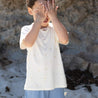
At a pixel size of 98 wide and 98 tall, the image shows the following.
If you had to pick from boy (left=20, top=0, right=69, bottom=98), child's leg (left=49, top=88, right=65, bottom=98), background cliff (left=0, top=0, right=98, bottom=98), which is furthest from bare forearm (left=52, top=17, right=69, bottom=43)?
background cliff (left=0, top=0, right=98, bottom=98)

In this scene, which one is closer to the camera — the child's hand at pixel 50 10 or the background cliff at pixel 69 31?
the child's hand at pixel 50 10

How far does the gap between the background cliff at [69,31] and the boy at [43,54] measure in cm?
150

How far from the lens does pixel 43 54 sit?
120cm

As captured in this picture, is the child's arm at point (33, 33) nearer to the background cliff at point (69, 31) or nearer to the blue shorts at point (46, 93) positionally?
the blue shorts at point (46, 93)

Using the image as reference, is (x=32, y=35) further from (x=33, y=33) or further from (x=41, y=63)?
(x=41, y=63)

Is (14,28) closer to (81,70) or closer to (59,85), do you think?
(81,70)

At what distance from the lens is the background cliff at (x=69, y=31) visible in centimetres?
283

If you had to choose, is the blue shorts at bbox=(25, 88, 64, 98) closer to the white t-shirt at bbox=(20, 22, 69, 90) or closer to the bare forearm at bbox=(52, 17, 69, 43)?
the white t-shirt at bbox=(20, 22, 69, 90)

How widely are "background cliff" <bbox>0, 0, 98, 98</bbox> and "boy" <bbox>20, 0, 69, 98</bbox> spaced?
1502 mm

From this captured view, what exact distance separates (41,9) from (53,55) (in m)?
0.28

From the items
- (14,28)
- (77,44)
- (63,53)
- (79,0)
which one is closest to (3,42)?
(14,28)

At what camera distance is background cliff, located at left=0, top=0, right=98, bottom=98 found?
283 cm

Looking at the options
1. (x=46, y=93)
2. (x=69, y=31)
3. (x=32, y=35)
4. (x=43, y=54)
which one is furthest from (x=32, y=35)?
(x=69, y=31)

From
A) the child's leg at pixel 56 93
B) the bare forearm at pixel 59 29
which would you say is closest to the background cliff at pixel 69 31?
the child's leg at pixel 56 93
